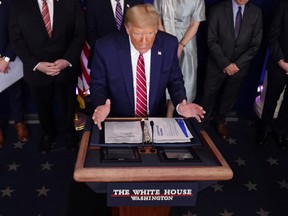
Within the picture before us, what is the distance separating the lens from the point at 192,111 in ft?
6.75

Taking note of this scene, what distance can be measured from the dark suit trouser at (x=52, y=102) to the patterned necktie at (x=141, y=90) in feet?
4.24

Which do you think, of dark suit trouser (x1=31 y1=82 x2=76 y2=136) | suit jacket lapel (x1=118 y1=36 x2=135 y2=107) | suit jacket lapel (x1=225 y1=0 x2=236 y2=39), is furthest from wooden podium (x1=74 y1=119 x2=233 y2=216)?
suit jacket lapel (x1=225 y1=0 x2=236 y2=39)

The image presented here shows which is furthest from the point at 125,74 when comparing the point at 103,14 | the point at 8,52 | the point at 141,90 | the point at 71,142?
the point at 71,142

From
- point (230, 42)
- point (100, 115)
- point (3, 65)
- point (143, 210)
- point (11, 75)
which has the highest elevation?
point (230, 42)

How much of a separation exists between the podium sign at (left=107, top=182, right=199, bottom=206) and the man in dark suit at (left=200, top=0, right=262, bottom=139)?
2.26 meters

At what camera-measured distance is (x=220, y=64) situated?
3.65 meters

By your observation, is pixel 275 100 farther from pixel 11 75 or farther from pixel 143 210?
pixel 11 75

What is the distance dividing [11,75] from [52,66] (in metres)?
0.56

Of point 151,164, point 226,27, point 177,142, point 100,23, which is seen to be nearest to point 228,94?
point 226,27

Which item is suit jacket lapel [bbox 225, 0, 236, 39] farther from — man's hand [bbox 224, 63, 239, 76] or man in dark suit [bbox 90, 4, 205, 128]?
man in dark suit [bbox 90, 4, 205, 128]

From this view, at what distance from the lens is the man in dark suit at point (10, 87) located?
318cm

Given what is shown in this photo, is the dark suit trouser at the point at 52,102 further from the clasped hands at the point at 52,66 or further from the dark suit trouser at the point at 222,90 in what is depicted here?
the dark suit trouser at the point at 222,90

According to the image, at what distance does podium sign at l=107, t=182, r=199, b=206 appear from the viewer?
1615mm

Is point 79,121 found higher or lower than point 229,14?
lower
